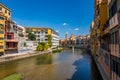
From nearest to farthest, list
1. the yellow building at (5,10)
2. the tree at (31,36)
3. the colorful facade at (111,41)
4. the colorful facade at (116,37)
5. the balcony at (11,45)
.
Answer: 1. the colorful facade at (116,37)
2. the colorful facade at (111,41)
3. the balcony at (11,45)
4. the yellow building at (5,10)
5. the tree at (31,36)

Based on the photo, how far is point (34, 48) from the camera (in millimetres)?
103375

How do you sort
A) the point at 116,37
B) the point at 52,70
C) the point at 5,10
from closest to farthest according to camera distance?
1. the point at 116,37
2. the point at 52,70
3. the point at 5,10

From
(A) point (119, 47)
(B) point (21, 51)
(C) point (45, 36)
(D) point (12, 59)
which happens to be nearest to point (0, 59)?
(D) point (12, 59)

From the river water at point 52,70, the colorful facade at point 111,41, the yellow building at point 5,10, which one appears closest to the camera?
the colorful facade at point 111,41

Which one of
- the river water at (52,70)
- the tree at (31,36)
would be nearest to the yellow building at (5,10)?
the river water at (52,70)

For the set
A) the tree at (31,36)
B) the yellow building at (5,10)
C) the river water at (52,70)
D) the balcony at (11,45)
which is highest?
the yellow building at (5,10)

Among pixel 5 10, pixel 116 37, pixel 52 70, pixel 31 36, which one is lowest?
pixel 52 70

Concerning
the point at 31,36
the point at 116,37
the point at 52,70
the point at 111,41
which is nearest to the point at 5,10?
the point at 31,36

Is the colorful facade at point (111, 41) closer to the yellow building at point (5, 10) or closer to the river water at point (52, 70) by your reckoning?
the river water at point (52, 70)

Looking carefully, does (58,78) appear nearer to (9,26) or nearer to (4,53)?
(4,53)

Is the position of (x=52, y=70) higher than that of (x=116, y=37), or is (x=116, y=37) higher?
(x=116, y=37)

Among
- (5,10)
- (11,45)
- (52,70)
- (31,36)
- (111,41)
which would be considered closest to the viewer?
(111,41)

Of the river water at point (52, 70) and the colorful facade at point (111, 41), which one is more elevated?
the colorful facade at point (111, 41)

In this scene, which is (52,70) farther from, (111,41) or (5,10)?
(5,10)
